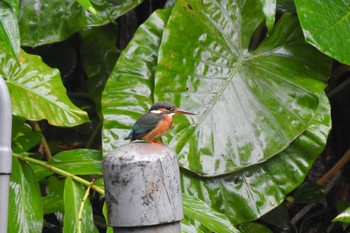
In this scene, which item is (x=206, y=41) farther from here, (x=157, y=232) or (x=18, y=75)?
(x=157, y=232)

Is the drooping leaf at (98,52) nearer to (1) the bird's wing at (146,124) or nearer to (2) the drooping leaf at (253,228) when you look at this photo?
(2) the drooping leaf at (253,228)

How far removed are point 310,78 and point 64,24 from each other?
93 cm

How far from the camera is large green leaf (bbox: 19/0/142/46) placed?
8.86ft

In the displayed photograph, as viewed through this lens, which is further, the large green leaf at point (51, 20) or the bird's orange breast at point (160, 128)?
the large green leaf at point (51, 20)

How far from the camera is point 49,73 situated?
2.22 metres

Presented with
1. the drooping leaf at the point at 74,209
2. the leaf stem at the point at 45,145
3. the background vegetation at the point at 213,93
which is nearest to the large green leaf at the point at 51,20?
the background vegetation at the point at 213,93

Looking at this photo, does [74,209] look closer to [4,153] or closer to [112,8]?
[4,153]

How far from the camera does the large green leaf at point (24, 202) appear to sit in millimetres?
1915

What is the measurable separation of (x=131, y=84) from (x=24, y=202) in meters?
0.70

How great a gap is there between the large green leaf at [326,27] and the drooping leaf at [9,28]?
99 cm

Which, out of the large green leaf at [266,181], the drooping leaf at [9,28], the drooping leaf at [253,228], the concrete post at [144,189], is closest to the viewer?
the concrete post at [144,189]

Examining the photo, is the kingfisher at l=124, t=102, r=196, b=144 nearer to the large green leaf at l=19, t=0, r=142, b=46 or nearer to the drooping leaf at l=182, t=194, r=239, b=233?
the drooping leaf at l=182, t=194, r=239, b=233

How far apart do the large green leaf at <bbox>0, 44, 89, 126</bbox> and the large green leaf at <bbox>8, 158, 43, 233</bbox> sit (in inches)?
6.6

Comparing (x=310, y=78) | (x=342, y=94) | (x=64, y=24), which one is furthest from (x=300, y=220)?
(x=64, y=24)
